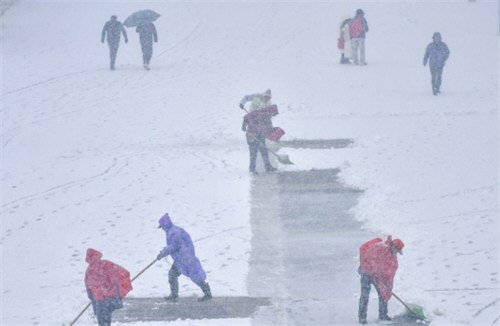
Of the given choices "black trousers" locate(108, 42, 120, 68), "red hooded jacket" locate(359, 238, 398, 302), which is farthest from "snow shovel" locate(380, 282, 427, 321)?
"black trousers" locate(108, 42, 120, 68)

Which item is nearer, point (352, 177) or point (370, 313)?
point (370, 313)

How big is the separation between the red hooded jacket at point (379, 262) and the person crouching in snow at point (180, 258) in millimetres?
2167

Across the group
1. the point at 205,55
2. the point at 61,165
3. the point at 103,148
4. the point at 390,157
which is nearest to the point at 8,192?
the point at 61,165

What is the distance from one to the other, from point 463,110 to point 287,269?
11.5 m

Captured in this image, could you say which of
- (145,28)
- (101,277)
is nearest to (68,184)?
(101,277)

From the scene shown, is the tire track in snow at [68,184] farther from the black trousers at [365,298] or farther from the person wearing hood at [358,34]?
the person wearing hood at [358,34]

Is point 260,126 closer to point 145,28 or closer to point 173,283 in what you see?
point 173,283

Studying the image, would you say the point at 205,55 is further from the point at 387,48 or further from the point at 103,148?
the point at 103,148

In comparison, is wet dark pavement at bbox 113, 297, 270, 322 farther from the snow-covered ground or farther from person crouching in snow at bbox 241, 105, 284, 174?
person crouching in snow at bbox 241, 105, 284, 174

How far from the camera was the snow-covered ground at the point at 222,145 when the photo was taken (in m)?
16.2

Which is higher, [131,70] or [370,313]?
[131,70]

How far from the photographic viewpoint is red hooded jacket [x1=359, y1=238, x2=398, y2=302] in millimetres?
13492

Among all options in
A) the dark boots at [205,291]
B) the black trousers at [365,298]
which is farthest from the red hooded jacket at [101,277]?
the black trousers at [365,298]

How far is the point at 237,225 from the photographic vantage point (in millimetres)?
18047
